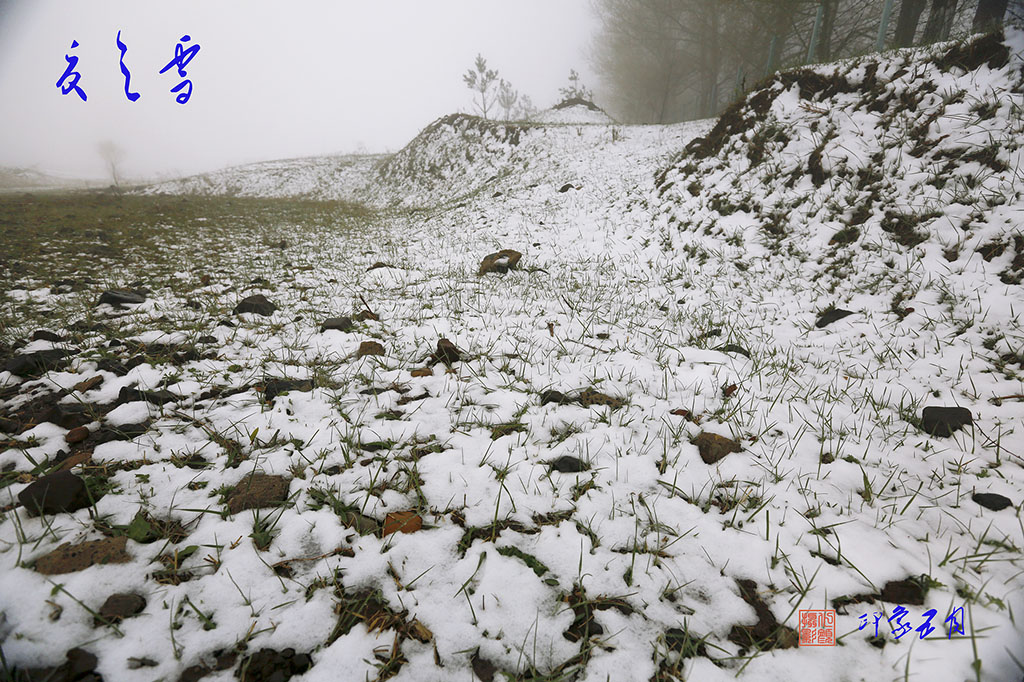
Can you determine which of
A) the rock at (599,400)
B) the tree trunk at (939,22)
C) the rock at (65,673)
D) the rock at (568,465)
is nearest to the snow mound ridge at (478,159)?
the tree trunk at (939,22)

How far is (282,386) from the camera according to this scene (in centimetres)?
285

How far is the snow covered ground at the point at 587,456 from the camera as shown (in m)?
1.35

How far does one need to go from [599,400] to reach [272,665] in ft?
7.24

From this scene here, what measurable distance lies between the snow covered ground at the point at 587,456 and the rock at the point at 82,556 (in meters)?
0.02

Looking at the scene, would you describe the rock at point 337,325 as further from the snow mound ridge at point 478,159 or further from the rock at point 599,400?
the snow mound ridge at point 478,159

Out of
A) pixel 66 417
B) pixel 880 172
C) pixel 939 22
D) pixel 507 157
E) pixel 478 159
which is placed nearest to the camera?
pixel 66 417

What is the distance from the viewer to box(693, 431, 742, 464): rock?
2232 millimetres

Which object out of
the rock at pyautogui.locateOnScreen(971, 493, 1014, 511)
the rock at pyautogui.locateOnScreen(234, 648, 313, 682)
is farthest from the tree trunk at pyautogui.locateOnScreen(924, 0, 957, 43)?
the rock at pyautogui.locateOnScreen(234, 648, 313, 682)

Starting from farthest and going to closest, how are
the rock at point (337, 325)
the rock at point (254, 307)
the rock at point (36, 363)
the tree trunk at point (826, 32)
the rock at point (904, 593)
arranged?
the tree trunk at point (826, 32)
the rock at point (254, 307)
the rock at point (337, 325)
the rock at point (36, 363)
the rock at point (904, 593)

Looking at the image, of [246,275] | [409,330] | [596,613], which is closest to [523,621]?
[596,613]

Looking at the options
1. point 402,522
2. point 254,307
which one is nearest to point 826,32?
point 254,307

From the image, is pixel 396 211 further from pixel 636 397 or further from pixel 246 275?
pixel 636 397

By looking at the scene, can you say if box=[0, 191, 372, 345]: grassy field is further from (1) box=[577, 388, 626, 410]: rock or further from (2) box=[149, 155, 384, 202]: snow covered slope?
(2) box=[149, 155, 384, 202]: snow covered slope

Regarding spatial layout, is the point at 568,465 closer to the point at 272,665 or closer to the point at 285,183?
the point at 272,665
